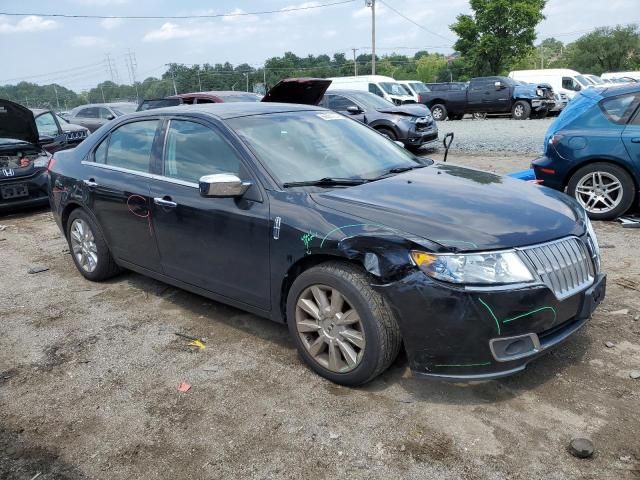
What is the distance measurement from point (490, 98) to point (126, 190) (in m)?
21.6

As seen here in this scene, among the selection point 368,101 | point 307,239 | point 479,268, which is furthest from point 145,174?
point 368,101

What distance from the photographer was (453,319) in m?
2.68

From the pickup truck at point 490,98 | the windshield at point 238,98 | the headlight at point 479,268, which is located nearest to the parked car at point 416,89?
the pickup truck at point 490,98

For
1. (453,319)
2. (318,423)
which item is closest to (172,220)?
(318,423)

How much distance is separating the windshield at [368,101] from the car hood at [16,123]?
24.3 feet

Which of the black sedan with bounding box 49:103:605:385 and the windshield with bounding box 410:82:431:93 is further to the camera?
the windshield with bounding box 410:82:431:93

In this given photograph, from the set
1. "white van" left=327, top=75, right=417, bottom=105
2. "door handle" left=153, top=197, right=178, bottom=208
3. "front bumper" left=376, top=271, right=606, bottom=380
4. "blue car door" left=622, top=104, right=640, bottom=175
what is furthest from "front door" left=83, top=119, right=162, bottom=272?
"white van" left=327, top=75, right=417, bottom=105

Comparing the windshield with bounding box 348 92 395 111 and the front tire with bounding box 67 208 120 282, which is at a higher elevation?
the windshield with bounding box 348 92 395 111

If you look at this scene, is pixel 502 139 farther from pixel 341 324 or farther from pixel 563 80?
pixel 563 80

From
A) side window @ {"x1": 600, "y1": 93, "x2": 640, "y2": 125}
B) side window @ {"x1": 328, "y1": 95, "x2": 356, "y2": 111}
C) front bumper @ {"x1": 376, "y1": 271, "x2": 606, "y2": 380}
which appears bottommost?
front bumper @ {"x1": 376, "y1": 271, "x2": 606, "y2": 380}

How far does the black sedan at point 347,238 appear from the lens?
107 inches

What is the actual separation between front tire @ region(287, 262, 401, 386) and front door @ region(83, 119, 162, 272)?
1575 mm

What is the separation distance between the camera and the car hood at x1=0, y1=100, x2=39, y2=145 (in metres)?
8.36

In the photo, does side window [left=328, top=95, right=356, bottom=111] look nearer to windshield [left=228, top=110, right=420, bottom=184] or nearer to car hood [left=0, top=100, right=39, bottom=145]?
car hood [left=0, top=100, right=39, bottom=145]
